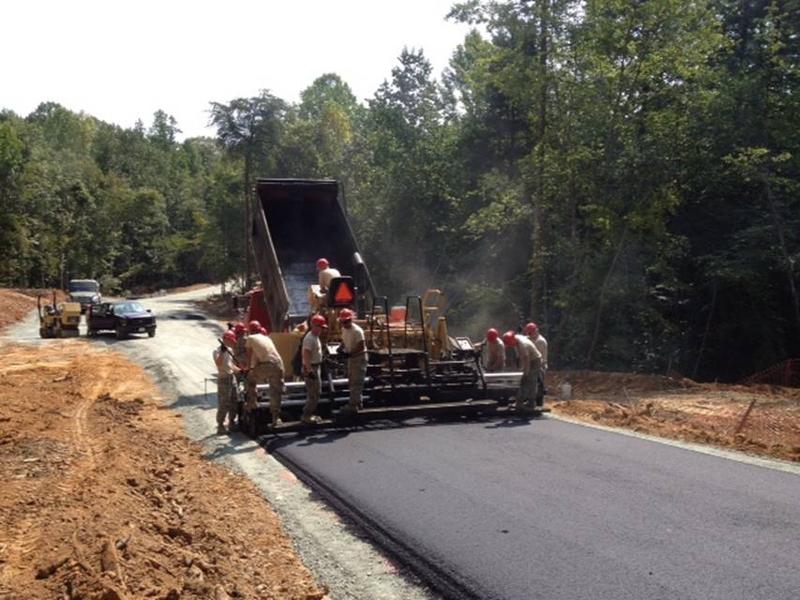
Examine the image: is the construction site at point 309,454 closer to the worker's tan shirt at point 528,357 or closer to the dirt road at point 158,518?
the dirt road at point 158,518

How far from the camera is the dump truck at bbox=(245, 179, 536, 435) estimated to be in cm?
1116

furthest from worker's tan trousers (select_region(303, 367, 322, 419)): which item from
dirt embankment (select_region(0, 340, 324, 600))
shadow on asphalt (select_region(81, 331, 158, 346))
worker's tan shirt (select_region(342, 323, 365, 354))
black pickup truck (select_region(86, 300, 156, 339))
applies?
black pickup truck (select_region(86, 300, 156, 339))

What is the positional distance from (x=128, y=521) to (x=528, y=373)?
6525mm

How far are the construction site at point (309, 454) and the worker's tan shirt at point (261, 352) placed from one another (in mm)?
424

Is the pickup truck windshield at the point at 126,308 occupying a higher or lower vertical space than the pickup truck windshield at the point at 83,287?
lower

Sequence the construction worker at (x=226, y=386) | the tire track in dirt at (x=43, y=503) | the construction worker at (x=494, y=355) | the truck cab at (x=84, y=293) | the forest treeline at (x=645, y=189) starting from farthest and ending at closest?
the truck cab at (x=84, y=293)
the forest treeline at (x=645, y=189)
the construction worker at (x=494, y=355)
the construction worker at (x=226, y=386)
the tire track in dirt at (x=43, y=503)

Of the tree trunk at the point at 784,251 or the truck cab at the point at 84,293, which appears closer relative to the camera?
the tree trunk at the point at 784,251

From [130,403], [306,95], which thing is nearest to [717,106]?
[130,403]

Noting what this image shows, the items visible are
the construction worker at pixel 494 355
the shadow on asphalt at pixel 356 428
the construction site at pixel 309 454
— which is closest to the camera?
the construction site at pixel 309 454

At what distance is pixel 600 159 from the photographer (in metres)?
19.5

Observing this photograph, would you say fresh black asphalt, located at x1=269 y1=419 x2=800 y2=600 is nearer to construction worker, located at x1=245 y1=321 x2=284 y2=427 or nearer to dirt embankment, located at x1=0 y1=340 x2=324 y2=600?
construction worker, located at x1=245 y1=321 x2=284 y2=427

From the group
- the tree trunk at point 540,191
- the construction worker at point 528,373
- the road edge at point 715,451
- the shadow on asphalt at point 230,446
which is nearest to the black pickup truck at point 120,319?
the tree trunk at point 540,191

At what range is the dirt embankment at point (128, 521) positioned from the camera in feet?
16.6

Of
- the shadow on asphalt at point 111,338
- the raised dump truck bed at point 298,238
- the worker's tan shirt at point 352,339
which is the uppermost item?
the raised dump truck bed at point 298,238
